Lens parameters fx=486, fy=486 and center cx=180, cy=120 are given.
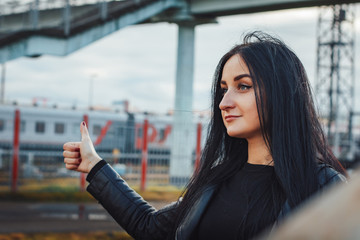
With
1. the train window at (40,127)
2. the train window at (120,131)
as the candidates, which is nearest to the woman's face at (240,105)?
the train window at (120,131)

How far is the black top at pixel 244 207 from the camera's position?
5.85ft

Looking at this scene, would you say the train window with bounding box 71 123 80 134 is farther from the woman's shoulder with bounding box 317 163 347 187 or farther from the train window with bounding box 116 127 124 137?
the woman's shoulder with bounding box 317 163 347 187

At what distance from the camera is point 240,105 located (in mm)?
1918

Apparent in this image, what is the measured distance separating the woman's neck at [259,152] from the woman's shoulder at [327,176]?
232 mm

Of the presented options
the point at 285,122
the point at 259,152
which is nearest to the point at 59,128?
the point at 259,152

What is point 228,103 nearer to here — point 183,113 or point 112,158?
point 112,158

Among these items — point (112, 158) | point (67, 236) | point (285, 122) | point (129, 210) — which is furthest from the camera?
point (112, 158)

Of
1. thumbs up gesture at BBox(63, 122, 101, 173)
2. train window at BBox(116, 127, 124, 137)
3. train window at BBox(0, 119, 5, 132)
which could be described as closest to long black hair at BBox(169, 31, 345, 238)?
thumbs up gesture at BBox(63, 122, 101, 173)

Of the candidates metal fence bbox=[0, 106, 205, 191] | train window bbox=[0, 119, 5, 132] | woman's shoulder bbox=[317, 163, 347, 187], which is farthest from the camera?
train window bbox=[0, 119, 5, 132]

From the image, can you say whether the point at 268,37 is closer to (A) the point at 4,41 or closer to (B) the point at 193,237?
(B) the point at 193,237

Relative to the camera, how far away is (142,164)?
41.5 feet

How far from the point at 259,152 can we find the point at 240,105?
230 mm

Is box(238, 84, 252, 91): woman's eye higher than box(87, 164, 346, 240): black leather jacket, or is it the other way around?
box(238, 84, 252, 91): woman's eye

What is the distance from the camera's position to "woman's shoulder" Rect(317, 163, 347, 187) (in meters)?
1.76
